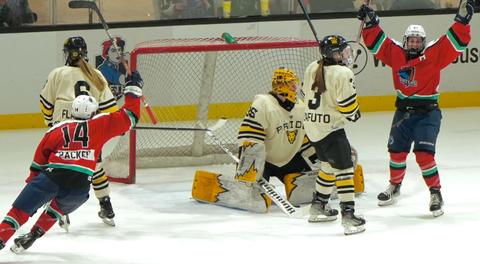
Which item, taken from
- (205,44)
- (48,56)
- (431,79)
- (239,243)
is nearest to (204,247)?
(239,243)

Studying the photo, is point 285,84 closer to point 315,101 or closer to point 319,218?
point 315,101

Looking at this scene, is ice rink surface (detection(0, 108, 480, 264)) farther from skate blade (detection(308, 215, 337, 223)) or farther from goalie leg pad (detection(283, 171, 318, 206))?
goalie leg pad (detection(283, 171, 318, 206))

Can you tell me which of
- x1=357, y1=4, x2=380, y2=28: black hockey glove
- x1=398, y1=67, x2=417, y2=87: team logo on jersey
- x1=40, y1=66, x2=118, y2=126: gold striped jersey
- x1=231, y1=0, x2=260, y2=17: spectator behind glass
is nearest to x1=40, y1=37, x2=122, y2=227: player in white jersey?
x1=40, y1=66, x2=118, y2=126: gold striped jersey

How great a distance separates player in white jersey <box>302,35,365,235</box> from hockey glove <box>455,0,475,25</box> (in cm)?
79

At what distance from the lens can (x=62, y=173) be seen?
5.49m

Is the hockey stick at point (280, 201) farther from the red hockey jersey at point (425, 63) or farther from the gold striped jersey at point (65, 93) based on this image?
the gold striped jersey at point (65, 93)

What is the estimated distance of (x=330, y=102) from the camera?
607cm

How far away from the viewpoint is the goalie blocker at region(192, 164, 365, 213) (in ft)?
21.9

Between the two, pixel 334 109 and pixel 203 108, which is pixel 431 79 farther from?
pixel 203 108

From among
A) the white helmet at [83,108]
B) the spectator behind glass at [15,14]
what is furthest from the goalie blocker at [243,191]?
the spectator behind glass at [15,14]

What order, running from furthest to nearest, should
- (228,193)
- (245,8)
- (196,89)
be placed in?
(245,8) → (196,89) → (228,193)

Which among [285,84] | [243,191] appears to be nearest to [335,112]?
[285,84]

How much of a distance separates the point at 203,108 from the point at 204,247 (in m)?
2.37

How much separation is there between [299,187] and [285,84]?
0.60 m
